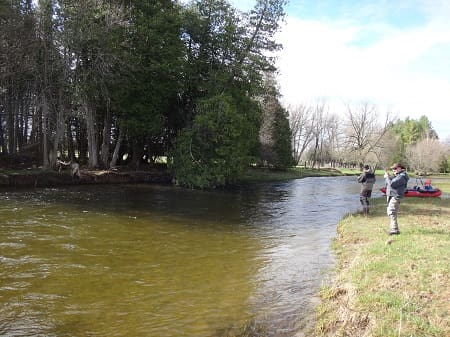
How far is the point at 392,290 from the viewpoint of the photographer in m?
6.00

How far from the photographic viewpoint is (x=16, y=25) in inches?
954

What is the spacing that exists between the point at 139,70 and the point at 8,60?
28.4 ft

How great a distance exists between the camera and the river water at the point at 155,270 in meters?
6.00

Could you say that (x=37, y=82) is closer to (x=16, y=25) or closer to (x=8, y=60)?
(x=8, y=60)

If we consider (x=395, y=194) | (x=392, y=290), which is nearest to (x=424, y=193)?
(x=395, y=194)

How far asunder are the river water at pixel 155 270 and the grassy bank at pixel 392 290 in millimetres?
585

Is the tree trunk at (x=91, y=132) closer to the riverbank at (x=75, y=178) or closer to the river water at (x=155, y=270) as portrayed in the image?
the riverbank at (x=75, y=178)

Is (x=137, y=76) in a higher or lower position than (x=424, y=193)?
higher

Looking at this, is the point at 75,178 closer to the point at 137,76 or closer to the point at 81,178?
the point at 81,178

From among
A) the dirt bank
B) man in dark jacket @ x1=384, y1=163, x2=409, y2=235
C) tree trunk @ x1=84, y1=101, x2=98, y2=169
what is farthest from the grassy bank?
tree trunk @ x1=84, y1=101, x2=98, y2=169

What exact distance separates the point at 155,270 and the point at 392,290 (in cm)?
506

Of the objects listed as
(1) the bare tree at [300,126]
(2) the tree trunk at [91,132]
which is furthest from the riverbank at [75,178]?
(1) the bare tree at [300,126]

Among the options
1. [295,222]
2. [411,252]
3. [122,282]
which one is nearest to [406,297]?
[411,252]

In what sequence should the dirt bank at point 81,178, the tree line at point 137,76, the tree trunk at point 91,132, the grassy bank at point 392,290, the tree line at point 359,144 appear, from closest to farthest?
the grassy bank at point 392,290 → the dirt bank at point 81,178 → the tree line at point 137,76 → the tree trunk at point 91,132 → the tree line at point 359,144
